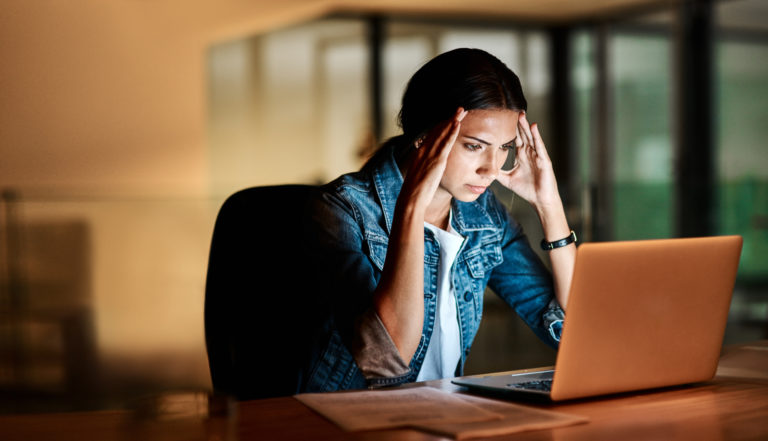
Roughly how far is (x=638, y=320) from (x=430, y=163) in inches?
18.3

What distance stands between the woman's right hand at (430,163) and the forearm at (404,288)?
0.04 metres

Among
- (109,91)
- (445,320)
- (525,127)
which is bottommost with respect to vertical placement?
(445,320)

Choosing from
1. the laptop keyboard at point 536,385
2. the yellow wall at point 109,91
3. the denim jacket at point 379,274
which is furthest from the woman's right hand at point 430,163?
the yellow wall at point 109,91

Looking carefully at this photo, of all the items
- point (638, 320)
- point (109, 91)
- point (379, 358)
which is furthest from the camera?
point (109, 91)

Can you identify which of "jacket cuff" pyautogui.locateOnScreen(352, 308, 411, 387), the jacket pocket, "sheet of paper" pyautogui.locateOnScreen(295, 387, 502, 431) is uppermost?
the jacket pocket

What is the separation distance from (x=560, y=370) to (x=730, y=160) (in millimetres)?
4692

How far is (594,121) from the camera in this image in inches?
241

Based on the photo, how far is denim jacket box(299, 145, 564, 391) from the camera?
4.09 ft

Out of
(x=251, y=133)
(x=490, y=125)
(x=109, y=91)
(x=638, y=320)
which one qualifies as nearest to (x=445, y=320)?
(x=490, y=125)

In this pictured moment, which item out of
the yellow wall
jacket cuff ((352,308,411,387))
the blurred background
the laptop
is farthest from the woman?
the yellow wall

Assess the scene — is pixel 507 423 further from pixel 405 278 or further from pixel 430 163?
pixel 430 163

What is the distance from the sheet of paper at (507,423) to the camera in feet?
2.63

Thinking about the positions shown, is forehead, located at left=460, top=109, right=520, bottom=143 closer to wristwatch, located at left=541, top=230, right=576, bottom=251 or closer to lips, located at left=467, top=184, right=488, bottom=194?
lips, located at left=467, top=184, right=488, bottom=194

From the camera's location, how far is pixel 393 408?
903mm
